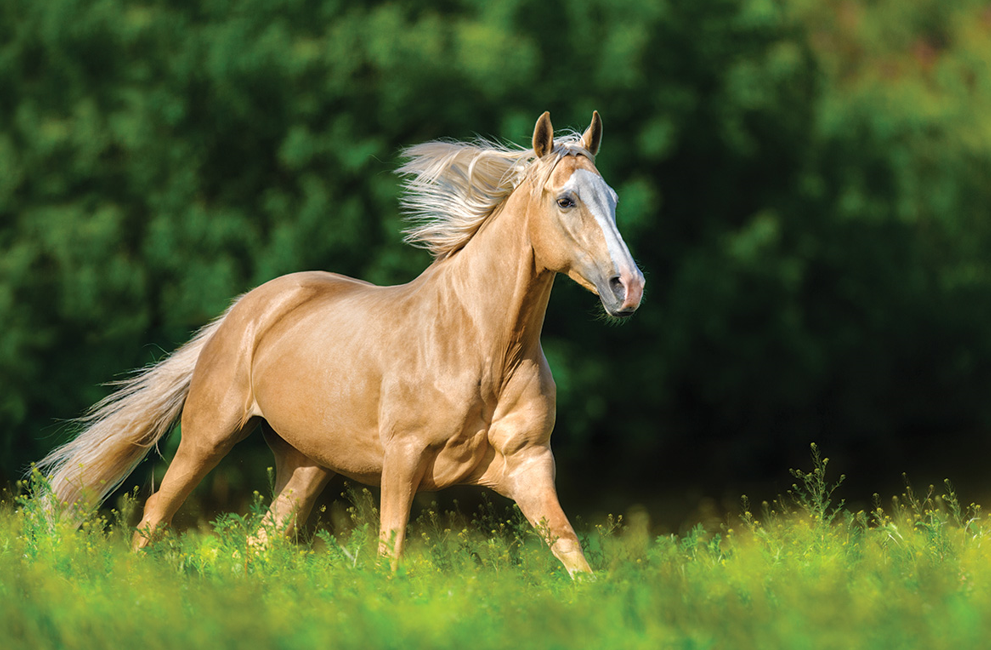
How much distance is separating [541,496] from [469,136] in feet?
18.3

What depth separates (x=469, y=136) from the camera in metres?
9.21

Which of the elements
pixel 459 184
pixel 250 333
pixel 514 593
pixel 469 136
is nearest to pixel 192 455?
pixel 250 333

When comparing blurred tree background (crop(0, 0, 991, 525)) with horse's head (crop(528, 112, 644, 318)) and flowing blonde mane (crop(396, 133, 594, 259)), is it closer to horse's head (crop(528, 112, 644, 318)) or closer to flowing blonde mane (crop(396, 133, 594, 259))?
flowing blonde mane (crop(396, 133, 594, 259))

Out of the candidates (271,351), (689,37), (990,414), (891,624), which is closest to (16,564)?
(271,351)

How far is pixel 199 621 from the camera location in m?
3.13

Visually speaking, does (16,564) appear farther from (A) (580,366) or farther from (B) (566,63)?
(B) (566,63)

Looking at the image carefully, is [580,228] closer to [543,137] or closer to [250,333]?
[543,137]

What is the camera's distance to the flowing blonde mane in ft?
14.8

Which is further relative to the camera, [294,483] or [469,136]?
[469,136]

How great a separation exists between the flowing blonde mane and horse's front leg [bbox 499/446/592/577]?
1090 millimetres

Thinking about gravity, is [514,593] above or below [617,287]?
below

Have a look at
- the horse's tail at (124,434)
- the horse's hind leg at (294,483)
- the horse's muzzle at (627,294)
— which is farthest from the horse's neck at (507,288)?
the horse's tail at (124,434)

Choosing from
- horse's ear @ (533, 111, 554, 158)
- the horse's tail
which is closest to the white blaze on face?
horse's ear @ (533, 111, 554, 158)

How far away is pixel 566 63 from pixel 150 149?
402 centimetres
